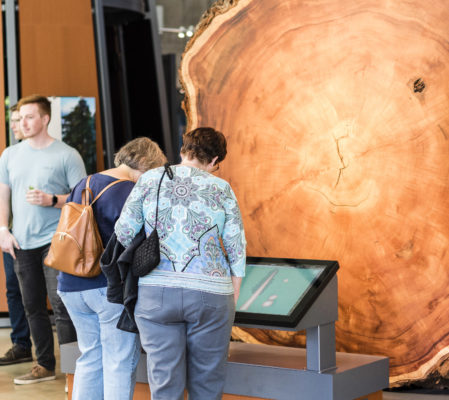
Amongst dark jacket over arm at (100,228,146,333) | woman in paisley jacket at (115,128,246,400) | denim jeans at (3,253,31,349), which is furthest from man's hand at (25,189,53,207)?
woman in paisley jacket at (115,128,246,400)

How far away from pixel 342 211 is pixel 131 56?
3.22 m

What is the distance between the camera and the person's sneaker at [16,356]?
417cm

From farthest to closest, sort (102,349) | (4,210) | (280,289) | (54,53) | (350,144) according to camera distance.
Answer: (54,53)
(4,210)
(350,144)
(280,289)
(102,349)

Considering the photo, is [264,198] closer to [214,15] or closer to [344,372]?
[214,15]

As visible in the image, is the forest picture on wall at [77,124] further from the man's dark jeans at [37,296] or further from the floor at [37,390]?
the floor at [37,390]

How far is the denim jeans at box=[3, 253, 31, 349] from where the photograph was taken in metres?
4.29

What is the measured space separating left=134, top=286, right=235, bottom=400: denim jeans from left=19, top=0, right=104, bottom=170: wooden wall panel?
318 centimetres

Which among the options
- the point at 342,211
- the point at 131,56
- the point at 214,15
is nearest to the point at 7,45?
the point at 131,56

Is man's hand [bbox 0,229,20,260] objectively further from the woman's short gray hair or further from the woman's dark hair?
the woman's dark hair

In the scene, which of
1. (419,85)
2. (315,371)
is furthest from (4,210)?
(419,85)

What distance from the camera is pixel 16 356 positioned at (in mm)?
4207

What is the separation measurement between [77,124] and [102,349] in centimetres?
278

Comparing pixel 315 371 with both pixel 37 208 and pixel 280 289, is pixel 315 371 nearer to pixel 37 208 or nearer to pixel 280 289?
pixel 280 289

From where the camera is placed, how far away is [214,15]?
11.6ft
